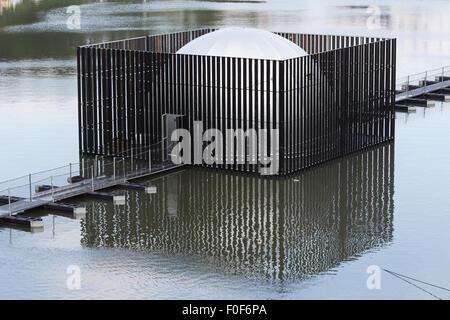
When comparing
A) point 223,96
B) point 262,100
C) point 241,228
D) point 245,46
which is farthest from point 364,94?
point 241,228

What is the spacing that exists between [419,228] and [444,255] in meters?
3.33

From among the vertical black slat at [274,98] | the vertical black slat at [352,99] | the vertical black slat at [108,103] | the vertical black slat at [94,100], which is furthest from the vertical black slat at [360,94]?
the vertical black slat at [94,100]

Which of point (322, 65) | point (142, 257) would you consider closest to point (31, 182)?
point (142, 257)

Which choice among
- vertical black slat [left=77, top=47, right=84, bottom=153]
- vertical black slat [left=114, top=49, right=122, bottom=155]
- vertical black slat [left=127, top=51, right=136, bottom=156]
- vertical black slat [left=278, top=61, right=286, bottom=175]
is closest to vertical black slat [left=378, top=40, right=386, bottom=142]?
vertical black slat [left=278, top=61, right=286, bottom=175]

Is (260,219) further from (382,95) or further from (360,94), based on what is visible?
(382,95)

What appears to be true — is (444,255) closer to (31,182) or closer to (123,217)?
(123,217)

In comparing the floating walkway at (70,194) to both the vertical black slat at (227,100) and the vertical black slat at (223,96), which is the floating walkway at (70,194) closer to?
the vertical black slat at (223,96)

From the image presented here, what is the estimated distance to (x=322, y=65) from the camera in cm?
4991

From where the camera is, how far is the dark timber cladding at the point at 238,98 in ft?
158

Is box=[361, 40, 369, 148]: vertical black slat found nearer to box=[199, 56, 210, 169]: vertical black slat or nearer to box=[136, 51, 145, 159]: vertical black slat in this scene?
box=[199, 56, 210, 169]: vertical black slat

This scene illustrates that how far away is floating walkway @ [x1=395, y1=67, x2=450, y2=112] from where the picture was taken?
216 ft

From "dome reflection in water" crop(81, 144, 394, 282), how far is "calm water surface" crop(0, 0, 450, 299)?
0.05 metres
